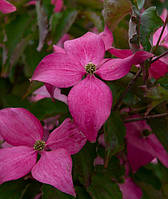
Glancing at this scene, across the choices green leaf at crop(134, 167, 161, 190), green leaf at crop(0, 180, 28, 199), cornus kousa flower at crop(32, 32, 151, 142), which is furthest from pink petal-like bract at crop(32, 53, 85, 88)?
green leaf at crop(134, 167, 161, 190)

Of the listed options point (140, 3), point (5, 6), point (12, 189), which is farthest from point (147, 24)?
point (12, 189)

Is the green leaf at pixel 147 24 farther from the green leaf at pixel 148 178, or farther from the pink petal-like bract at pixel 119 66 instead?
the green leaf at pixel 148 178

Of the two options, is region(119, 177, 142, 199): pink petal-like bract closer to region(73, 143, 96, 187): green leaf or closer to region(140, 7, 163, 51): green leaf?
region(73, 143, 96, 187): green leaf

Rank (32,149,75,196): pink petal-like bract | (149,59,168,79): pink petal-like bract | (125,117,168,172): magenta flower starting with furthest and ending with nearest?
(125,117,168,172): magenta flower, (149,59,168,79): pink petal-like bract, (32,149,75,196): pink petal-like bract

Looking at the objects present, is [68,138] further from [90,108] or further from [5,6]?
[5,6]

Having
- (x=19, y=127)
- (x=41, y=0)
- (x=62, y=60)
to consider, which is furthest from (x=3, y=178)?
(x=41, y=0)

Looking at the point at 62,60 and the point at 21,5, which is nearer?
the point at 62,60

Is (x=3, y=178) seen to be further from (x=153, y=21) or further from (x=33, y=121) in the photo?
(x=153, y=21)

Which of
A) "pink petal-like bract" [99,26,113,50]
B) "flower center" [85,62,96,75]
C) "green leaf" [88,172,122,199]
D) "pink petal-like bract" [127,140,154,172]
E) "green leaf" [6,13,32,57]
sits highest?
"pink petal-like bract" [99,26,113,50]
